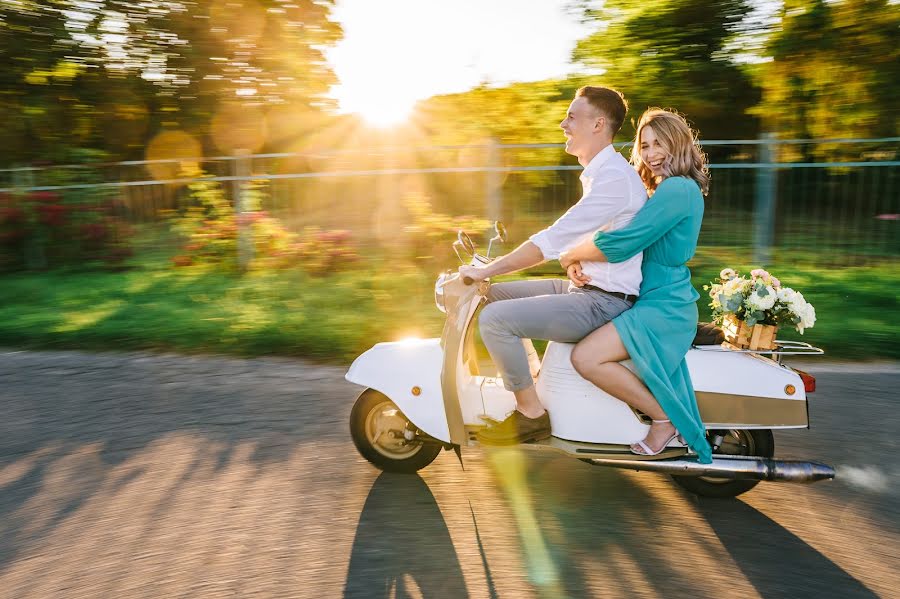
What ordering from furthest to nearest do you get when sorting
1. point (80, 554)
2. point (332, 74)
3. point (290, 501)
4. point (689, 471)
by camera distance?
point (332, 74), point (290, 501), point (689, 471), point (80, 554)

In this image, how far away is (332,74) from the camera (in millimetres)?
15094

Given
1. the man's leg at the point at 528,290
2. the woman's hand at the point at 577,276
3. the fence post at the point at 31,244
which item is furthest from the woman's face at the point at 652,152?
the fence post at the point at 31,244

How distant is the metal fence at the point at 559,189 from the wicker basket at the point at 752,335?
5736 millimetres

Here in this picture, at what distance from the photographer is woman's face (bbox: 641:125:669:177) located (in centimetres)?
337

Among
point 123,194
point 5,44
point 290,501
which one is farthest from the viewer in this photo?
point 5,44

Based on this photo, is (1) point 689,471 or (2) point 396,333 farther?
(2) point 396,333

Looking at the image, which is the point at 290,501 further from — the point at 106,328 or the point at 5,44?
the point at 5,44

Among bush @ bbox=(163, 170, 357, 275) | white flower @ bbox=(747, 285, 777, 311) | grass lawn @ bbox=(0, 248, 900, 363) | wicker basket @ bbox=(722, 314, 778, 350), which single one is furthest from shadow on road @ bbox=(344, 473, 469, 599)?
bush @ bbox=(163, 170, 357, 275)

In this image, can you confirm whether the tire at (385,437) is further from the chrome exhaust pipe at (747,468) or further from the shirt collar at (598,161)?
the shirt collar at (598,161)

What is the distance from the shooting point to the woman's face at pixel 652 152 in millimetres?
3373

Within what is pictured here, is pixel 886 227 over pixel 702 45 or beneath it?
beneath

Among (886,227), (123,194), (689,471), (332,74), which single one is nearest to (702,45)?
(886,227)

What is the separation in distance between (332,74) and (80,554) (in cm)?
1314

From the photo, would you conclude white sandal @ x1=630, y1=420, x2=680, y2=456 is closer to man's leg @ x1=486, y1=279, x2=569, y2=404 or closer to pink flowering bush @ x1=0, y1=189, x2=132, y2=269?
man's leg @ x1=486, y1=279, x2=569, y2=404
